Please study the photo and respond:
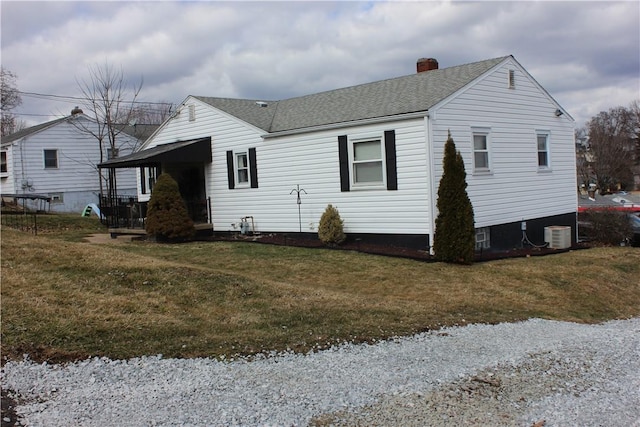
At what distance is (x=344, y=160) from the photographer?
14.1 meters

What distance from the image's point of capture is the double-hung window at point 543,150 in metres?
16.9

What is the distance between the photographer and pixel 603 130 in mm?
61781

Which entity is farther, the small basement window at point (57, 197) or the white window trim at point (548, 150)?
the small basement window at point (57, 197)

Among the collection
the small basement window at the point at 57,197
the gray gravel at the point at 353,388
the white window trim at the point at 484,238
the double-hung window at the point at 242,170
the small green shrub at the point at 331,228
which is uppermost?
the double-hung window at the point at 242,170

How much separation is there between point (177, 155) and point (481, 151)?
28.5 feet

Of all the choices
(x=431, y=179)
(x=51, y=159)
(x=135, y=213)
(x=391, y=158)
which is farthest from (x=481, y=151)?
(x=51, y=159)

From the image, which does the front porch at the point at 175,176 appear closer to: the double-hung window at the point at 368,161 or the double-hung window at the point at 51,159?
the double-hung window at the point at 368,161

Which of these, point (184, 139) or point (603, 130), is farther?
point (603, 130)

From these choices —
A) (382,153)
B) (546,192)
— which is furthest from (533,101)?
(382,153)

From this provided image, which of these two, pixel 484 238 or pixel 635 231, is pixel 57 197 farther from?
pixel 635 231

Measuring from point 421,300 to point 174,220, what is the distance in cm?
861

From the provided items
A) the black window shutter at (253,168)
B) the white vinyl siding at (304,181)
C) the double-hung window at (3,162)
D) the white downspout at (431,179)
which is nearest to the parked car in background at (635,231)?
the white downspout at (431,179)

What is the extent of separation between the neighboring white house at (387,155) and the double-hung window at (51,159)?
12.3 meters

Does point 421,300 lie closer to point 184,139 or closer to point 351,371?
point 351,371
